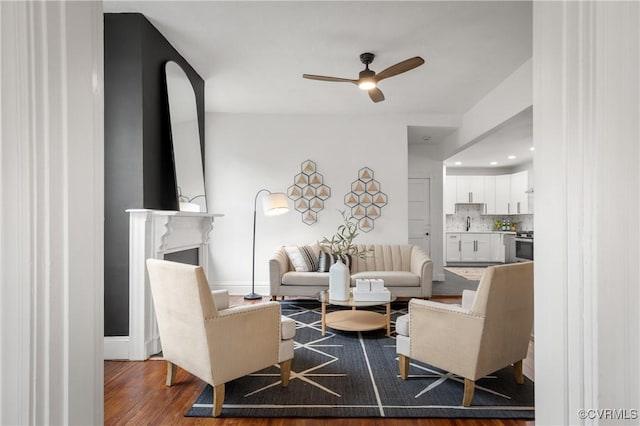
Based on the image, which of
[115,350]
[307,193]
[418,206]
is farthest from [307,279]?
[418,206]

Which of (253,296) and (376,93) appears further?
(253,296)

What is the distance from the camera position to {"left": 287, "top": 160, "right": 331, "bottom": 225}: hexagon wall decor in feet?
18.8

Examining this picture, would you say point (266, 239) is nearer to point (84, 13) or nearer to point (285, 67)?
point (285, 67)

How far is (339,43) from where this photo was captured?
338cm

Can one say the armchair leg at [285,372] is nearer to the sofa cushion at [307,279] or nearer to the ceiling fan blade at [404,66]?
the sofa cushion at [307,279]

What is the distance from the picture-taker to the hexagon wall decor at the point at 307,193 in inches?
226

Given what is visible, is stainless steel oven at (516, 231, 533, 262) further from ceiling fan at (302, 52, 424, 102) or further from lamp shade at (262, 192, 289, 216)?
ceiling fan at (302, 52, 424, 102)

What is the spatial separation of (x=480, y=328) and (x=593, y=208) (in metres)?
1.75

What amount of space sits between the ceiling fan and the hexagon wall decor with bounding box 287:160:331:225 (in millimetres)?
2127

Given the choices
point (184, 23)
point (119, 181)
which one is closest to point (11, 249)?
point (119, 181)

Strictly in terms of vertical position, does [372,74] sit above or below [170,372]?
above

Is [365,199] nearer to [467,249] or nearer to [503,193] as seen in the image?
[467,249]

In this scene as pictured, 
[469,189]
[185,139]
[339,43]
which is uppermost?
[339,43]

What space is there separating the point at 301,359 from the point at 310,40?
2.77 meters
